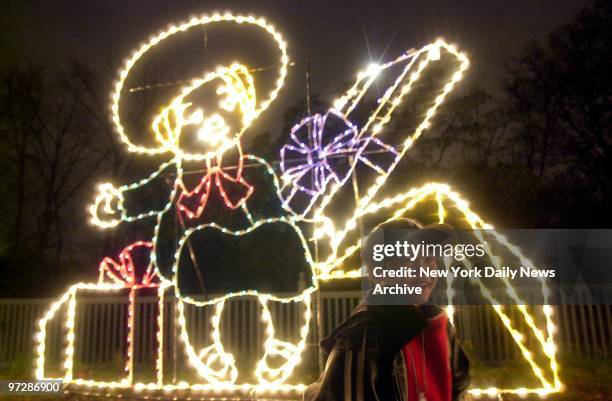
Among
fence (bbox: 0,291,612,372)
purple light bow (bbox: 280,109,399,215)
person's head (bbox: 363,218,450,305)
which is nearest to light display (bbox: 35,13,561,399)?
purple light bow (bbox: 280,109,399,215)

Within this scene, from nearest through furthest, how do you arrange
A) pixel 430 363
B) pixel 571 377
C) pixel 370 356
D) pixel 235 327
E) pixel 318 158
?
1. pixel 370 356
2. pixel 430 363
3. pixel 318 158
4. pixel 571 377
5. pixel 235 327

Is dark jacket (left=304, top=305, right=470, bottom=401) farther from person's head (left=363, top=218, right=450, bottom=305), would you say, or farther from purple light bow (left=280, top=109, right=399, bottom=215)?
purple light bow (left=280, top=109, right=399, bottom=215)

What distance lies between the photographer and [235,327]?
797 centimetres

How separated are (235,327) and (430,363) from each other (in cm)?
604

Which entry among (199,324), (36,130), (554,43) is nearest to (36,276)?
(36,130)

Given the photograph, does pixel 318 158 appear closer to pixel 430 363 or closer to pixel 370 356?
pixel 430 363

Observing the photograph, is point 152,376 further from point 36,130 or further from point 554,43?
point 554,43

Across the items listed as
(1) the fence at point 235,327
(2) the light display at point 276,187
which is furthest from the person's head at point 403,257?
(1) the fence at point 235,327

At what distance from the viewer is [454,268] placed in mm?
5098

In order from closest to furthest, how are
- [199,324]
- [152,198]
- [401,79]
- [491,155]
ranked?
[401,79], [199,324], [152,198], [491,155]

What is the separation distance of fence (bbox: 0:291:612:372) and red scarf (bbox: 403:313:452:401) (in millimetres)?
4618

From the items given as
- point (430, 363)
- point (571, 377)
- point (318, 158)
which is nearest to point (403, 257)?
point (430, 363)

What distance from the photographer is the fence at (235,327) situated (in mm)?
7469

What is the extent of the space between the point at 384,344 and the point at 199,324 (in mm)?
6488
